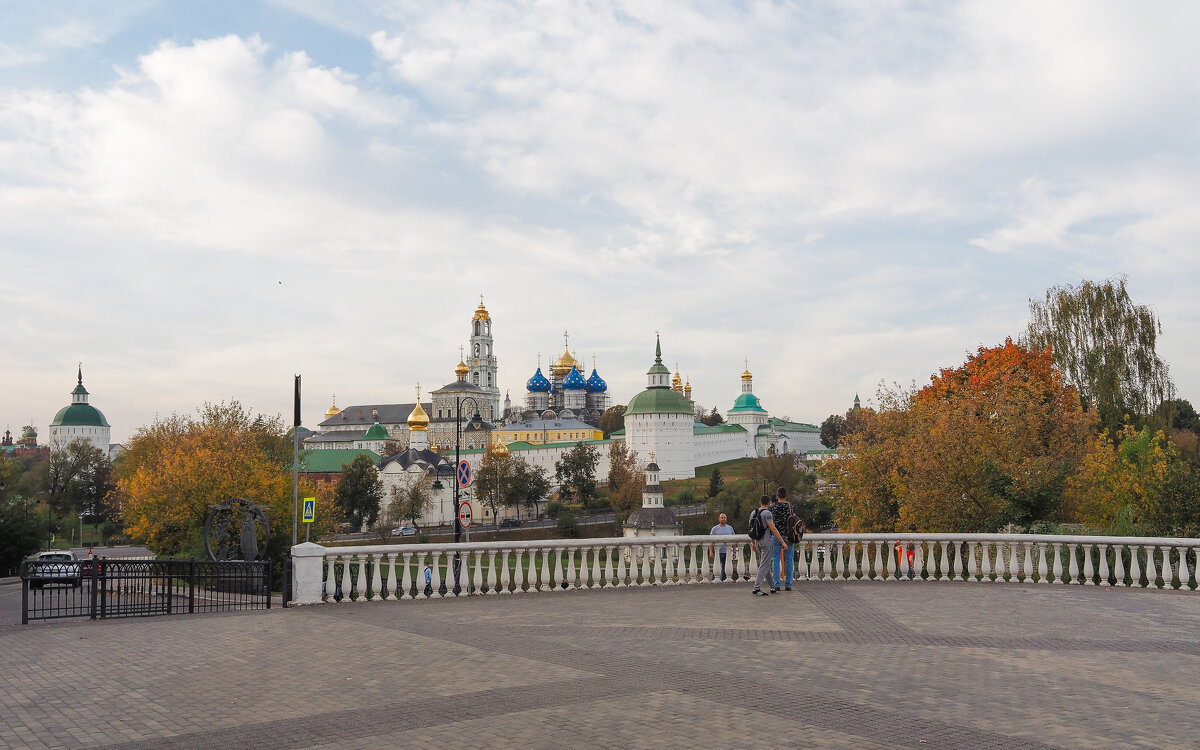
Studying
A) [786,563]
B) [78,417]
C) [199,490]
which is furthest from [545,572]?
[78,417]

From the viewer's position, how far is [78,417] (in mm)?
159875

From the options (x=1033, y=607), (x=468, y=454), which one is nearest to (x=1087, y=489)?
(x=1033, y=607)

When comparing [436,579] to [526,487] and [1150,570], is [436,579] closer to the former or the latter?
[1150,570]

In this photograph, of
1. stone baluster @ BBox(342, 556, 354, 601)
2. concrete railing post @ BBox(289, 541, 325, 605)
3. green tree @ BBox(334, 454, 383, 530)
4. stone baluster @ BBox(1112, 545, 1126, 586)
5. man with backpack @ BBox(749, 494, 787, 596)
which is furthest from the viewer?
green tree @ BBox(334, 454, 383, 530)

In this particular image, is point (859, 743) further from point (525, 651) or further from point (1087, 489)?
point (1087, 489)

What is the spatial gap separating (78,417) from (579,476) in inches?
3964

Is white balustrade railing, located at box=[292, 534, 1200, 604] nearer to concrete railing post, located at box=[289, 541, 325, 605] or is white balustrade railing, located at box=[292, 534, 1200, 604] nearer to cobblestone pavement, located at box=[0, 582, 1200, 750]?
concrete railing post, located at box=[289, 541, 325, 605]

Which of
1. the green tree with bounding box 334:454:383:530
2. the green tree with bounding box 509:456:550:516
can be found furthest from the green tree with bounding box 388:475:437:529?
the green tree with bounding box 509:456:550:516

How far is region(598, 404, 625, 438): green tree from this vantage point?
180925 mm

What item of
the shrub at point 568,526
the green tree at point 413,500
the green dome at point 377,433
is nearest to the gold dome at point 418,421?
the green dome at point 377,433

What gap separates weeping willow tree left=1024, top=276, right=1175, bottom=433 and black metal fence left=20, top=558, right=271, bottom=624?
136 ft

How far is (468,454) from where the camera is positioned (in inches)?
5531

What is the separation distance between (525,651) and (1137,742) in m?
6.32

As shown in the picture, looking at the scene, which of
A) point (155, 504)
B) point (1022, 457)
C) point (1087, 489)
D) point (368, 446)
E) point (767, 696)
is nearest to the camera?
point (767, 696)
